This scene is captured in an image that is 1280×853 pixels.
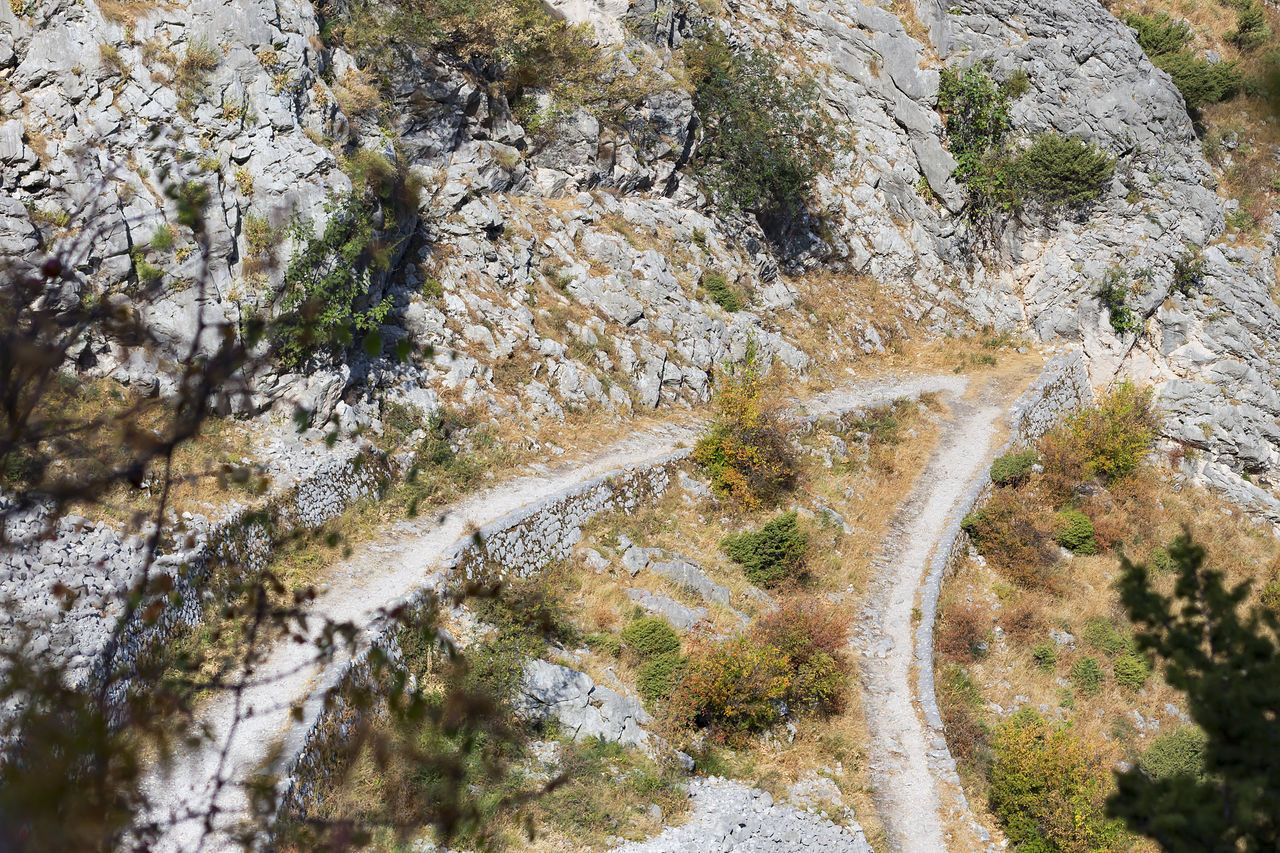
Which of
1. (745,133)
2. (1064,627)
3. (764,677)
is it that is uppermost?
(745,133)

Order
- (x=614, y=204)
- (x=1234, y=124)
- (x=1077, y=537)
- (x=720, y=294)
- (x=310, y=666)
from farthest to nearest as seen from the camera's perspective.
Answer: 1. (x=1234, y=124)
2. (x=720, y=294)
3. (x=614, y=204)
4. (x=1077, y=537)
5. (x=310, y=666)

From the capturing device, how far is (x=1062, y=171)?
110ft

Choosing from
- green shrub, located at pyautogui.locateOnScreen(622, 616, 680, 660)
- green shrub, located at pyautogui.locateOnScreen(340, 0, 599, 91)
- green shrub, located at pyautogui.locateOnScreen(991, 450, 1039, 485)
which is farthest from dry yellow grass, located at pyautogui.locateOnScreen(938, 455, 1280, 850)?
green shrub, located at pyautogui.locateOnScreen(340, 0, 599, 91)

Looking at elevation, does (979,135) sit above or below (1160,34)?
below

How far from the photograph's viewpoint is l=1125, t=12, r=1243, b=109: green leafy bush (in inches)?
1518

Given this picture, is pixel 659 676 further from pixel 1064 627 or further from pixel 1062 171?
pixel 1062 171

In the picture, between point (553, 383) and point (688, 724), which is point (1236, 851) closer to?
point (688, 724)

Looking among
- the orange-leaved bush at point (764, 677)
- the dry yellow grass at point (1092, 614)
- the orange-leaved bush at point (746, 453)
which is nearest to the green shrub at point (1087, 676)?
the dry yellow grass at point (1092, 614)

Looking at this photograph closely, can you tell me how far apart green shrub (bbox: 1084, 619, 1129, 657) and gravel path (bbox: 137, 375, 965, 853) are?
849 centimetres

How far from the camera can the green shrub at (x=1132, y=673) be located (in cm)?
1792

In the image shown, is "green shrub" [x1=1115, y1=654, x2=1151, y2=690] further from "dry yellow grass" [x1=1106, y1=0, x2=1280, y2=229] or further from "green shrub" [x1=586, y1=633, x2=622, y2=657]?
"dry yellow grass" [x1=1106, y1=0, x2=1280, y2=229]

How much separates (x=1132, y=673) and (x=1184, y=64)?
111 ft

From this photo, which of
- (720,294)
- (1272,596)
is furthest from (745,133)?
(1272,596)

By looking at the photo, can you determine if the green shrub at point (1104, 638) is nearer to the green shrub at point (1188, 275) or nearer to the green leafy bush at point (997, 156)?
the green shrub at point (1188, 275)
